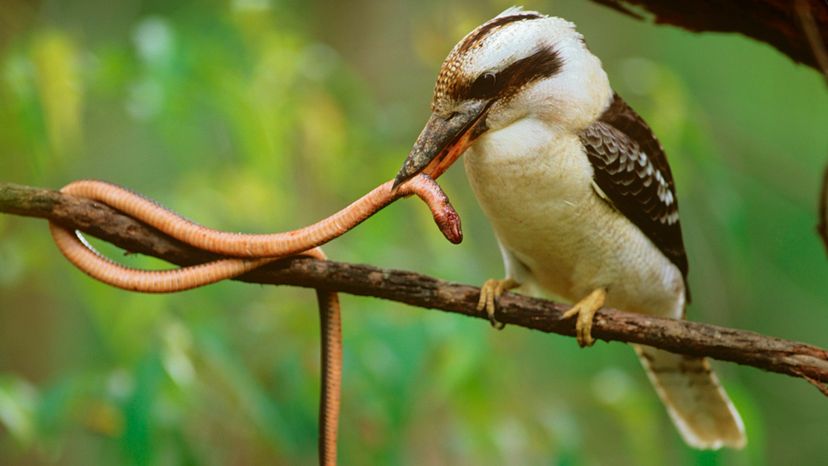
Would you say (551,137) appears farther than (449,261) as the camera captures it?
No

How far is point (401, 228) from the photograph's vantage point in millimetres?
2293

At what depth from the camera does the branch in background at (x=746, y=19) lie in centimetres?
100

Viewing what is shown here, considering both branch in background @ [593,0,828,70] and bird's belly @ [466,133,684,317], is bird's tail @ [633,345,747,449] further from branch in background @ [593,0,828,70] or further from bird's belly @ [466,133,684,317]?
branch in background @ [593,0,828,70]

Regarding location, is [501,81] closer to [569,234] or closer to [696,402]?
[569,234]

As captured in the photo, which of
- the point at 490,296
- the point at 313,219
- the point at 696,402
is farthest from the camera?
the point at 313,219

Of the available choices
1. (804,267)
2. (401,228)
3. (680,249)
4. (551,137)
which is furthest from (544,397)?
(551,137)

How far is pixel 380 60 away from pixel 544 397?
1.05m

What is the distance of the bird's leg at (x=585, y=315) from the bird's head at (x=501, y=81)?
10.7 inches

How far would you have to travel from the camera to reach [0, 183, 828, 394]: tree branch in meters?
0.96

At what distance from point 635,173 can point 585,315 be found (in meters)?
0.18

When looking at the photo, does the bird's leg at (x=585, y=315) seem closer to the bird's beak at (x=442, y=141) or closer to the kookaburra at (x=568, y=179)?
the kookaburra at (x=568, y=179)

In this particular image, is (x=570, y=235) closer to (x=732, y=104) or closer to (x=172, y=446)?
(x=172, y=446)

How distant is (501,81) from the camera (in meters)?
0.86

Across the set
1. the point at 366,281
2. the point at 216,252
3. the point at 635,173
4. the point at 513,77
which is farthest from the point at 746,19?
the point at 216,252
